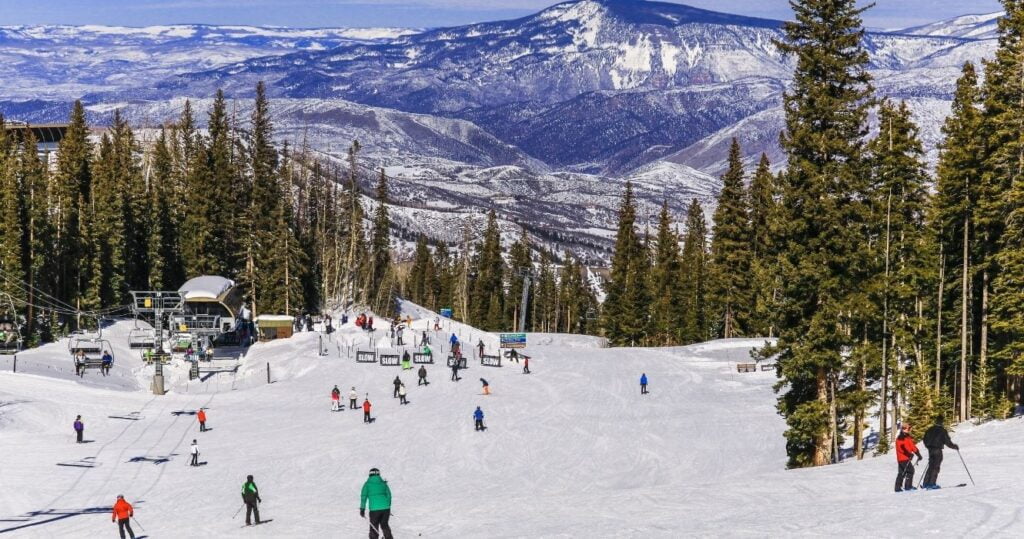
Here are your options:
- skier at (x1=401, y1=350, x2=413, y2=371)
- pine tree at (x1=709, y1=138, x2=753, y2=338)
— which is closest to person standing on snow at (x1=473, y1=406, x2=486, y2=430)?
skier at (x1=401, y1=350, x2=413, y2=371)

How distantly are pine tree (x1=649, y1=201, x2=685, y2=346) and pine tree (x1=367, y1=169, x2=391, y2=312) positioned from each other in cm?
2832

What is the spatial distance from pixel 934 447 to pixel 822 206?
9.86m

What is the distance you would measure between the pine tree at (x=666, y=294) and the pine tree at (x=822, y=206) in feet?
195

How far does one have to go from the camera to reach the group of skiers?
20906 millimetres

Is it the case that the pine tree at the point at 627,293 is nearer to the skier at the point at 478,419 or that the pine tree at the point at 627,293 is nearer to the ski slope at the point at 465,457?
the ski slope at the point at 465,457

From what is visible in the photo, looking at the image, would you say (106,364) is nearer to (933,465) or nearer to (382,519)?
(382,519)

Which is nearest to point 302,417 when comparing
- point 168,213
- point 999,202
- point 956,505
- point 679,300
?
point 999,202

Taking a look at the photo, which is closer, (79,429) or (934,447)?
(934,447)

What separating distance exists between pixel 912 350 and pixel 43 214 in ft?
178

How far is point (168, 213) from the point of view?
276 feet

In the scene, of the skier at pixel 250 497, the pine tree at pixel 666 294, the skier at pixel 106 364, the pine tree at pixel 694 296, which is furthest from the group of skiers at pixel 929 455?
the pine tree at pixel 666 294

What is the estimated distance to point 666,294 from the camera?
9238cm

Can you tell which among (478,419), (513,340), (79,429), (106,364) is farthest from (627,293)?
(79,429)

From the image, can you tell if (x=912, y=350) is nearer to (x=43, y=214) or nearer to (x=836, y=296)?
(x=836, y=296)
